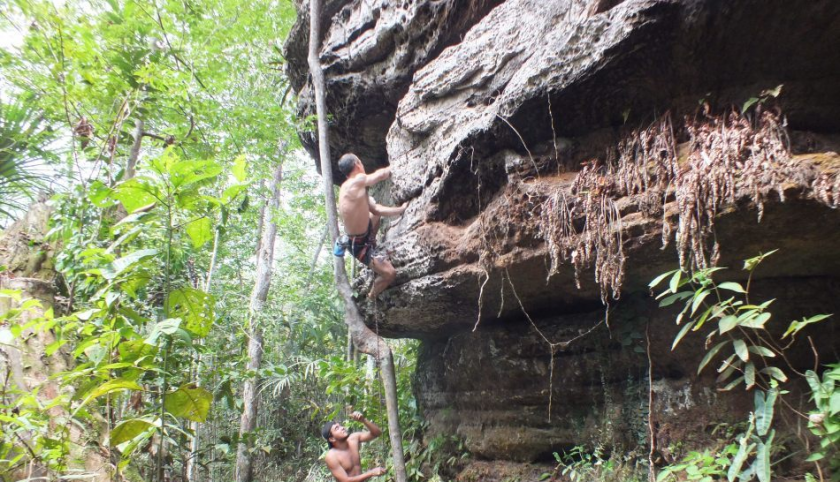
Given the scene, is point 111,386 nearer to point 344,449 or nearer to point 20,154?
point 344,449

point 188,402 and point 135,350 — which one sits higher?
point 135,350

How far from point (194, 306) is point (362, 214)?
79.3 inches

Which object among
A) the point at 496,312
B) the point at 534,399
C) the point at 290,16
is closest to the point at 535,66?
the point at 496,312

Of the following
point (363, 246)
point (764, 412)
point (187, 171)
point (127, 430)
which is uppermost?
point (187, 171)

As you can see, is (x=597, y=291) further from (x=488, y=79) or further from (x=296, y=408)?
(x=296, y=408)

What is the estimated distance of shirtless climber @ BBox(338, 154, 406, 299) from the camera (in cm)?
464

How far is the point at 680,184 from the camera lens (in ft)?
10.4

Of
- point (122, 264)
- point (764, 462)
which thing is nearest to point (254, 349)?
point (122, 264)

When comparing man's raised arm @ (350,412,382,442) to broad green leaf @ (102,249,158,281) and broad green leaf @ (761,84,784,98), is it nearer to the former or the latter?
broad green leaf @ (102,249,158,281)

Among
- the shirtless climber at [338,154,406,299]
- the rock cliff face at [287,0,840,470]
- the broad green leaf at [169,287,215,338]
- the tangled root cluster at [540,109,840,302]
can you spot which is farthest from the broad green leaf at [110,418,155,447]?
the tangled root cluster at [540,109,840,302]

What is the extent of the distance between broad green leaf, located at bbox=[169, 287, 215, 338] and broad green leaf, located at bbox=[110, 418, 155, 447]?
0.64 meters

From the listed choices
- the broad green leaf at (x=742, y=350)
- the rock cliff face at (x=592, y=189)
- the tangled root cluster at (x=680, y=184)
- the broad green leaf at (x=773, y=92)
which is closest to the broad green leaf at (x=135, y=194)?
the rock cliff face at (x=592, y=189)

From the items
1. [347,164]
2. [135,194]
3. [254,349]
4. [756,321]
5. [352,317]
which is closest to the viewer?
[756,321]

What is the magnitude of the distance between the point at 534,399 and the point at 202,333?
11.3 ft
